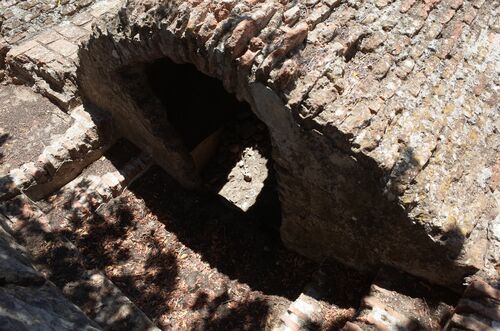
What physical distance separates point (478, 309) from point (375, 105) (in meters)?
1.59

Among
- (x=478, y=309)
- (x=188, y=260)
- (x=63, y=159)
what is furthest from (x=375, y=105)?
(x=63, y=159)

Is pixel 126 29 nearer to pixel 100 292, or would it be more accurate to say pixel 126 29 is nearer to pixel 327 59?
pixel 327 59

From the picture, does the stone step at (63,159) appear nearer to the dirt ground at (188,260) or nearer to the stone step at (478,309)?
the dirt ground at (188,260)

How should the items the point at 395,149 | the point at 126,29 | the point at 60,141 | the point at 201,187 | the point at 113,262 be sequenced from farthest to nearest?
the point at 201,187
the point at 60,141
the point at 113,262
the point at 126,29
the point at 395,149

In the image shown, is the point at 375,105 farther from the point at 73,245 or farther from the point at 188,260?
the point at 73,245

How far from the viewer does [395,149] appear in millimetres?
3154

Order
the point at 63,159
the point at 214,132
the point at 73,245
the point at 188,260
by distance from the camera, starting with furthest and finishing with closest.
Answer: the point at 214,132, the point at 63,159, the point at 188,260, the point at 73,245

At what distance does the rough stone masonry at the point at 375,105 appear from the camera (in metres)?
3.19

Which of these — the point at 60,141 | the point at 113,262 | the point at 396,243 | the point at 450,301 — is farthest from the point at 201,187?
the point at 450,301

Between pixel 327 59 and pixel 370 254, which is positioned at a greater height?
pixel 327 59

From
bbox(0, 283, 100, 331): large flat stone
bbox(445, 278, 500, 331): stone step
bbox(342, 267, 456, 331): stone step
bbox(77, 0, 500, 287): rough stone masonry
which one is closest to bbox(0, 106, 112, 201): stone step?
bbox(77, 0, 500, 287): rough stone masonry

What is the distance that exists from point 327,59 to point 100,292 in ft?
9.83

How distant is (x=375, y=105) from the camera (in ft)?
10.6

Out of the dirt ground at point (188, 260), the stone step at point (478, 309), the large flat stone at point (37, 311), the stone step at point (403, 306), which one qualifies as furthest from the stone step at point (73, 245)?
the stone step at point (478, 309)
